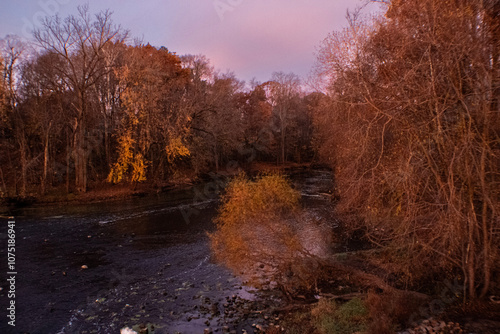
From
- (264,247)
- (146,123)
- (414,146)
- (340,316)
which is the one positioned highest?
(146,123)

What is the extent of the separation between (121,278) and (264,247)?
518 centimetres

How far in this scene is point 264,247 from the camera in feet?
38.2

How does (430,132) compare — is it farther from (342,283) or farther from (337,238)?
(337,238)

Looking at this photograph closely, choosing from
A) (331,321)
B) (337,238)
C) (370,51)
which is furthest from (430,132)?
(337,238)

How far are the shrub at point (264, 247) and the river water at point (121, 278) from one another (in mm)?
708

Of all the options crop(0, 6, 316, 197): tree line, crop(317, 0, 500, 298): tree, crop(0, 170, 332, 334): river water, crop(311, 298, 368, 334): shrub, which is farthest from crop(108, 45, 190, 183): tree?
crop(317, 0, 500, 298): tree

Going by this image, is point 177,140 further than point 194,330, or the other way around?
point 177,140

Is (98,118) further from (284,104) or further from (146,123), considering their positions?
(284,104)

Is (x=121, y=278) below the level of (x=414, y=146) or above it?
below

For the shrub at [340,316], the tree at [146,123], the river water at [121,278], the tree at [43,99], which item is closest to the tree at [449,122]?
the shrub at [340,316]

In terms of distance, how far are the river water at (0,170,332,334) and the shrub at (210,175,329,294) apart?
2.32 feet

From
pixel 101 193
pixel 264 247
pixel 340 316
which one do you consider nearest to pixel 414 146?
pixel 340 316

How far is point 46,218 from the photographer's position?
64.7 feet

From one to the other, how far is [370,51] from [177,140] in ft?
77.4
